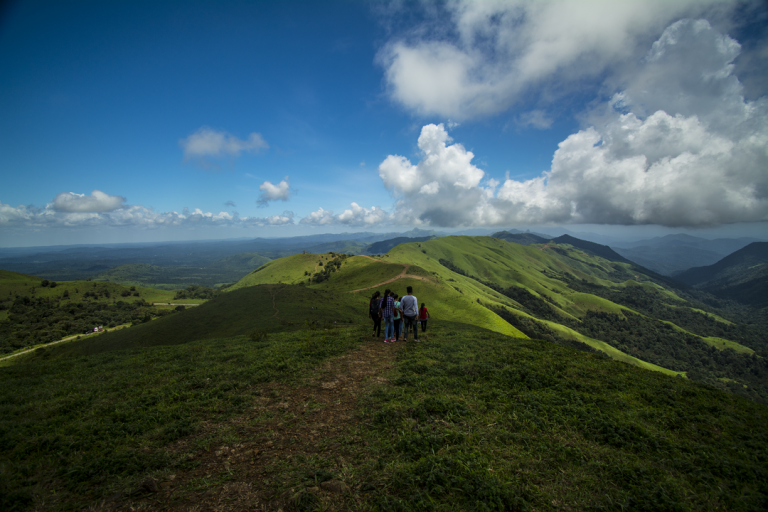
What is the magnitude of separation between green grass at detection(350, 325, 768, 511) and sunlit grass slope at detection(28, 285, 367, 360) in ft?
78.6

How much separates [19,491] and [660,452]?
15.0 m

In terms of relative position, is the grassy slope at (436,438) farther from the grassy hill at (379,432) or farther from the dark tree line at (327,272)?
the dark tree line at (327,272)

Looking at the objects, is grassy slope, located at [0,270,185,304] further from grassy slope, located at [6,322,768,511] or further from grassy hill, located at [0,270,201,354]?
grassy slope, located at [6,322,768,511]

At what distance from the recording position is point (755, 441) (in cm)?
751

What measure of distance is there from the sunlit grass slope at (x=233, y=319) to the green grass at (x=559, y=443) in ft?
78.6

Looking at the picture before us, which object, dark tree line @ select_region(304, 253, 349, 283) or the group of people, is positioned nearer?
the group of people

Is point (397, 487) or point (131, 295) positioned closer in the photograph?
point (397, 487)

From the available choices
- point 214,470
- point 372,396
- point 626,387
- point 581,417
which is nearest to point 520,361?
point 626,387

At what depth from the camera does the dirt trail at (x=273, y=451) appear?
5898mm

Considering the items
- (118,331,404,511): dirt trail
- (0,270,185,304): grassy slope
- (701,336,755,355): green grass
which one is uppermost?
(118,331,404,511): dirt trail

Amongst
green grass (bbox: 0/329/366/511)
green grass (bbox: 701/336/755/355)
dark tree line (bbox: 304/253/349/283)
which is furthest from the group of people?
green grass (bbox: 701/336/755/355)

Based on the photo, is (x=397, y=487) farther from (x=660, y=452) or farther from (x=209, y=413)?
(x=209, y=413)

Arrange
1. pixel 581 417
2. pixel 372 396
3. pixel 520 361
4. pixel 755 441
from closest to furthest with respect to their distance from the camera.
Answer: pixel 755 441 < pixel 581 417 < pixel 372 396 < pixel 520 361

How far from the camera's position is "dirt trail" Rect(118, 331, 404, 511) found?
19.4 ft
